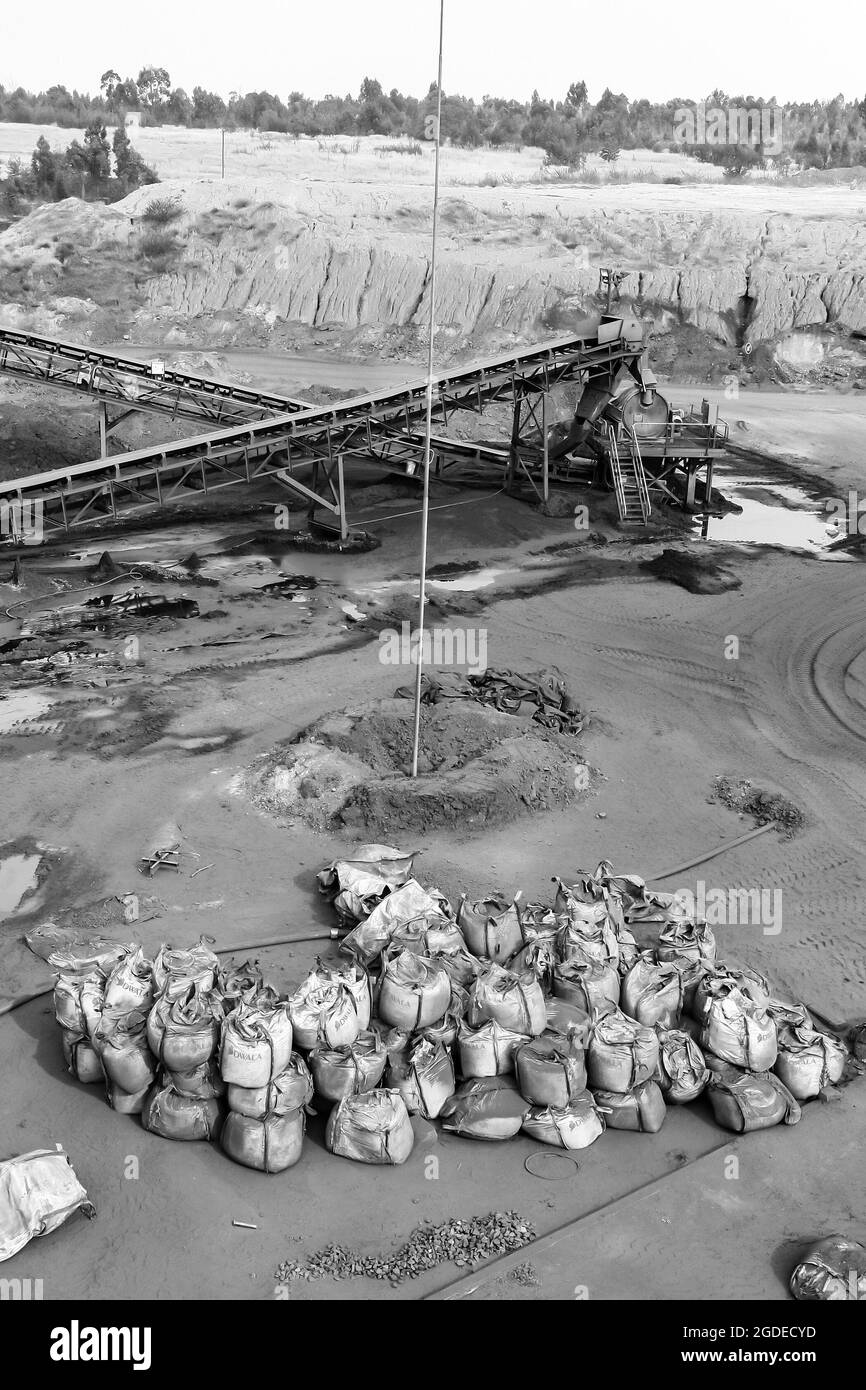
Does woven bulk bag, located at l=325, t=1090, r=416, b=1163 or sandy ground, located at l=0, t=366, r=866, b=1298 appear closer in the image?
sandy ground, located at l=0, t=366, r=866, b=1298

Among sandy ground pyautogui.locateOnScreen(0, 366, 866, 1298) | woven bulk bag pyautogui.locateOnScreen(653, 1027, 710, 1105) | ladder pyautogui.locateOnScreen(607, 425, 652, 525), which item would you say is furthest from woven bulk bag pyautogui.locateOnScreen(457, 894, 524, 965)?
ladder pyautogui.locateOnScreen(607, 425, 652, 525)

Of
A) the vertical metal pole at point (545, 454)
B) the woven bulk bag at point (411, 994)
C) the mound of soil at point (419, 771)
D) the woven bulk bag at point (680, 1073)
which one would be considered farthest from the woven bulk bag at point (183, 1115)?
the vertical metal pole at point (545, 454)

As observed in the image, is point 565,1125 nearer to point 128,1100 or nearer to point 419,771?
point 128,1100

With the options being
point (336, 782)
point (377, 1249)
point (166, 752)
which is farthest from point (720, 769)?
point (377, 1249)

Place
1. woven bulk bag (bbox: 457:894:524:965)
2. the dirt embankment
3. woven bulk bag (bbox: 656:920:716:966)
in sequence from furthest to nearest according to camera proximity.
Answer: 1. the dirt embankment
2. woven bulk bag (bbox: 457:894:524:965)
3. woven bulk bag (bbox: 656:920:716:966)

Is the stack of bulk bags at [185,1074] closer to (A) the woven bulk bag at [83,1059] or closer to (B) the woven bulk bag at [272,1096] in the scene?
(B) the woven bulk bag at [272,1096]

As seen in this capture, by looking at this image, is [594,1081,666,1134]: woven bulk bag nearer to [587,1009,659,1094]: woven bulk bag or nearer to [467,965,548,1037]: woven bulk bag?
[587,1009,659,1094]: woven bulk bag

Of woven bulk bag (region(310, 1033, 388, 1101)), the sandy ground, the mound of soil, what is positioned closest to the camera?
the sandy ground
